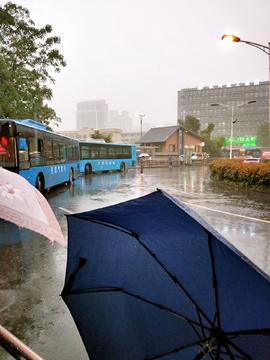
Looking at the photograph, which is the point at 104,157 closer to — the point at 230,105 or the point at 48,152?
the point at 48,152

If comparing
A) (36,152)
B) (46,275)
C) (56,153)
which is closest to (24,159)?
(36,152)

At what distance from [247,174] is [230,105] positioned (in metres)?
158

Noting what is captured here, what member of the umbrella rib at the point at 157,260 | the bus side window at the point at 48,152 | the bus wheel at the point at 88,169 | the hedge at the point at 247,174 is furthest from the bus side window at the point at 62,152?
the umbrella rib at the point at 157,260

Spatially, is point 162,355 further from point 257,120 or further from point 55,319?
point 257,120

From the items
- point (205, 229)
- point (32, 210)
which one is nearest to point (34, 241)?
point (32, 210)

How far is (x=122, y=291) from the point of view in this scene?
2.02m

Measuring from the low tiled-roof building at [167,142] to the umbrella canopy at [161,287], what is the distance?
53.3m

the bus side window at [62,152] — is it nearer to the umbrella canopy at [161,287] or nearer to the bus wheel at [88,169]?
the bus wheel at [88,169]

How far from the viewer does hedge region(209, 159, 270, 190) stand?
47.0 feet

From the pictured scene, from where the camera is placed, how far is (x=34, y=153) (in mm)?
11945

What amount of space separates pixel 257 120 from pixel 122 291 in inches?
6737

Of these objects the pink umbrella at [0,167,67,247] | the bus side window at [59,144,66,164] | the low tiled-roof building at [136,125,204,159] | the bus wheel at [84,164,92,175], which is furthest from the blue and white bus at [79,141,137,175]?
the pink umbrella at [0,167,67,247]

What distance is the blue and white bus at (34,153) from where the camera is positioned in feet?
33.0

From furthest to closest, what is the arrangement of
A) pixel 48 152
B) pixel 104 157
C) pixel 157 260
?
pixel 104 157 → pixel 48 152 → pixel 157 260
